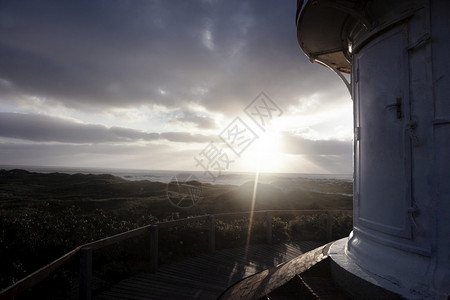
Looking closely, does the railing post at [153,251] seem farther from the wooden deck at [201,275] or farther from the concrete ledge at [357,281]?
the concrete ledge at [357,281]

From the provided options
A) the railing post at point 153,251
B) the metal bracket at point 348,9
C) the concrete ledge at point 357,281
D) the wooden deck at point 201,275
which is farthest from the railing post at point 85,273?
the metal bracket at point 348,9

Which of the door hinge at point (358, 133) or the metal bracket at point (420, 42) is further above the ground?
the metal bracket at point (420, 42)

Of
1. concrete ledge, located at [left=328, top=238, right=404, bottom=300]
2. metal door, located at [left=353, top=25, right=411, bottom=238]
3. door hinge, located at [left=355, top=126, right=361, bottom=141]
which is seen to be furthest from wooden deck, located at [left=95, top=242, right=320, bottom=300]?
door hinge, located at [left=355, top=126, right=361, bottom=141]

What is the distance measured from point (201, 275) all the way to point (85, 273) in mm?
2328

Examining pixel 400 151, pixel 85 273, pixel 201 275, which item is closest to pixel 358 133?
pixel 400 151

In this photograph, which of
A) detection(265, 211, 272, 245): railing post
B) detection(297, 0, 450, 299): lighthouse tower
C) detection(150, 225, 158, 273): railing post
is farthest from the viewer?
detection(265, 211, 272, 245): railing post

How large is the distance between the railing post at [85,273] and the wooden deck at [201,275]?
1.39 feet

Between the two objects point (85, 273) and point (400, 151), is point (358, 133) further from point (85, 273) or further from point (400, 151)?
point (85, 273)

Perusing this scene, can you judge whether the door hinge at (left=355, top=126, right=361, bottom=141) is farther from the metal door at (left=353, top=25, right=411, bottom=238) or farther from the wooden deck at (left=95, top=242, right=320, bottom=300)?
the wooden deck at (left=95, top=242, right=320, bottom=300)

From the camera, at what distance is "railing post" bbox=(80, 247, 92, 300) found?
4410 mm

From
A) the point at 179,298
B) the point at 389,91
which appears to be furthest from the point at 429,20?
the point at 179,298

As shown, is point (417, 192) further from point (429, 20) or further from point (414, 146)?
point (429, 20)

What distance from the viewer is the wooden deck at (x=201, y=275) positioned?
16.3ft

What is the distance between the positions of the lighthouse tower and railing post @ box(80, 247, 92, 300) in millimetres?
3750
